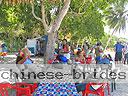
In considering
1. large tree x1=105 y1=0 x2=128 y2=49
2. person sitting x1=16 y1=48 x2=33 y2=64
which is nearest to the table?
person sitting x1=16 y1=48 x2=33 y2=64

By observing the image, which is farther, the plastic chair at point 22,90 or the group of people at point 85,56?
the group of people at point 85,56

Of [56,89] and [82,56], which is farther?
[82,56]

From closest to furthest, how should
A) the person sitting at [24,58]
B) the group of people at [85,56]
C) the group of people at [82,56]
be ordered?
the person sitting at [24,58]
the group of people at [82,56]
the group of people at [85,56]

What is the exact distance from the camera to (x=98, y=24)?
33.8m

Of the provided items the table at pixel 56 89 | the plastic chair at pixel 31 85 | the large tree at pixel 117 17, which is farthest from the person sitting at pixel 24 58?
the large tree at pixel 117 17

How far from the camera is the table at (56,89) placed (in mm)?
6996

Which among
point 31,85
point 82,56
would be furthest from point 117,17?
point 31,85

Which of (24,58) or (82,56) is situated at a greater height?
(24,58)

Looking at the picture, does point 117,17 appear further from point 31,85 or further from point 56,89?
point 56,89

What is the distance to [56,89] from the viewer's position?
6996 millimetres

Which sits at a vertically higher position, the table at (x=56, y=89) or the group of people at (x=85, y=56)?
the group of people at (x=85, y=56)

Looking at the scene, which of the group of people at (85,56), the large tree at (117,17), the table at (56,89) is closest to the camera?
the table at (56,89)

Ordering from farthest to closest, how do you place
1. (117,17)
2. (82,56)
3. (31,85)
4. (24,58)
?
1. (117,17)
2. (82,56)
3. (24,58)
4. (31,85)

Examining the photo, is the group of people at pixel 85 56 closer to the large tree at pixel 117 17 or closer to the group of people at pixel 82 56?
the group of people at pixel 82 56
